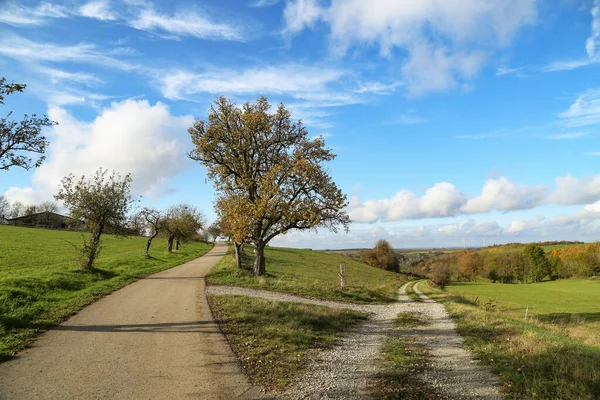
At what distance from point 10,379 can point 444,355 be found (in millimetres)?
9953

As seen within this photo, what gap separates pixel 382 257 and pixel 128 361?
93246 mm

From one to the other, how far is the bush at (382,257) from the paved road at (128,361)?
8767cm

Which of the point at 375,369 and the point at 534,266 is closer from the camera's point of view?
the point at 375,369

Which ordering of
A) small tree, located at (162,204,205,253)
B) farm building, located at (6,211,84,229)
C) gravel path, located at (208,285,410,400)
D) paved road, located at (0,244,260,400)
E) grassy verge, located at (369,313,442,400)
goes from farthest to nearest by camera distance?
farm building, located at (6,211,84,229) < small tree, located at (162,204,205,253) < grassy verge, located at (369,313,442,400) < gravel path, located at (208,285,410,400) < paved road, located at (0,244,260,400)

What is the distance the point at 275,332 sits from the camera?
10375mm

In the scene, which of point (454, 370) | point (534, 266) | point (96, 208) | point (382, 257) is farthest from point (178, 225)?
point (534, 266)

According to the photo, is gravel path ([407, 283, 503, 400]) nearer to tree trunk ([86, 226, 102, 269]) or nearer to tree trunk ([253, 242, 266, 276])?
tree trunk ([253, 242, 266, 276])

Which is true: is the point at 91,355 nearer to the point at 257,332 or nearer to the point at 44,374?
the point at 44,374

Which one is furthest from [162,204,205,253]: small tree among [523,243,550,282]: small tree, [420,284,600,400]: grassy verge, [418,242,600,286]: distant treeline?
[523,243,550,282]: small tree

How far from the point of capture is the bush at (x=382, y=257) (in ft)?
314

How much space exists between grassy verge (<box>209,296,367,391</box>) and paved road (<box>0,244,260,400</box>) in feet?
1.35

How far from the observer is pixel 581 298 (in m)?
52.9

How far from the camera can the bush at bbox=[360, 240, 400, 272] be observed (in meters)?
95.7

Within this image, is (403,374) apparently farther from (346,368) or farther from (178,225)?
(178,225)
